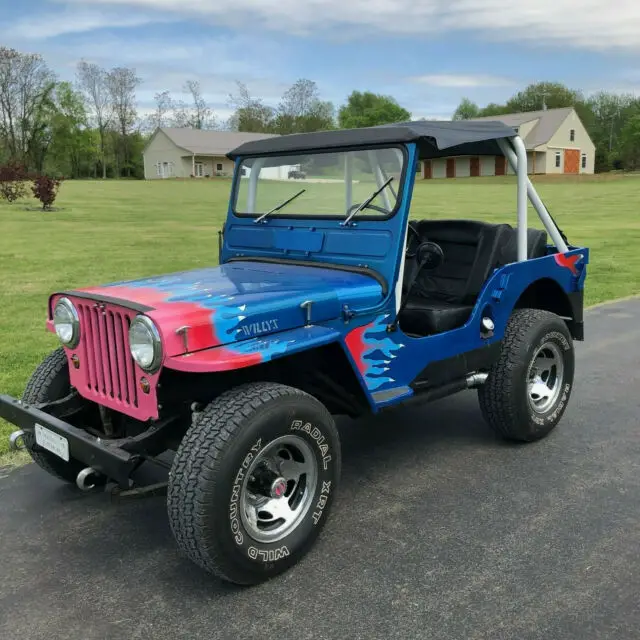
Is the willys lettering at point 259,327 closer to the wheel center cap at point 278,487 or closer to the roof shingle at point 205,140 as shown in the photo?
the wheel center cap at point 278,487

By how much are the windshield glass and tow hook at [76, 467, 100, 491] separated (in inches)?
75.7

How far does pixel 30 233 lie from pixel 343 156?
1608 centimetres

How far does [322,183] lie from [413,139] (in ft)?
2.23

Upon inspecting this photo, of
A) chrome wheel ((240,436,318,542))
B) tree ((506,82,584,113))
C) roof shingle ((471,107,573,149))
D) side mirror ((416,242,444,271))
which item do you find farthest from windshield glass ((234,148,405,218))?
tree ((506,82,584,113))

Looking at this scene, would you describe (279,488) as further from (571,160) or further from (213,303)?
(571,160)

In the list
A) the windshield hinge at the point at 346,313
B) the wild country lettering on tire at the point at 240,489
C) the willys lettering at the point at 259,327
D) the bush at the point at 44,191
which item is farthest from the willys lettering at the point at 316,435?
the bush at the point at 44,191

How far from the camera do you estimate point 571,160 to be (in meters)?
60.7

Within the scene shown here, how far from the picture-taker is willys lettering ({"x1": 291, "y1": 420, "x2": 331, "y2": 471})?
9.74ft

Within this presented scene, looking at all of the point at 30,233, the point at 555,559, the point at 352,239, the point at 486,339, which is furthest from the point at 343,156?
the point at 30,233

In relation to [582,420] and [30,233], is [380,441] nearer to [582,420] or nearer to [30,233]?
[582,420]

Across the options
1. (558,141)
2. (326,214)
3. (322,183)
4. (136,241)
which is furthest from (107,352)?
(558,141)

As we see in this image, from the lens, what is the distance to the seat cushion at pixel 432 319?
4004mm

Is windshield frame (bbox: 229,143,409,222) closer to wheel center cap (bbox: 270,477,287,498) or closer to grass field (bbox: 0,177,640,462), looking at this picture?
grass field (bbox: 0,177,640,462)

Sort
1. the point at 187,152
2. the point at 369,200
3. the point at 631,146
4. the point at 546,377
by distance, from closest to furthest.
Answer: the point at 369,200, the point at 546,377, the point at 631,146, the point at 187,152
